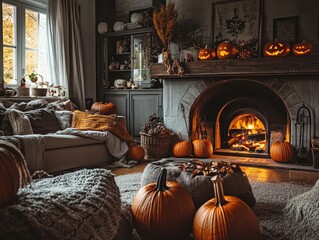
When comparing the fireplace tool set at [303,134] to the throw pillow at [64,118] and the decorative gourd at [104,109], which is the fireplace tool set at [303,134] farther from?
the throw pillow at [64,118]

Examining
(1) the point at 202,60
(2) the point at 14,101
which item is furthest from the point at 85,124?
(1) the point at 202,60

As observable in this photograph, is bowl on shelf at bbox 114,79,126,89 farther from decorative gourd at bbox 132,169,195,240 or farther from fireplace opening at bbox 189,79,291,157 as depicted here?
decorative gourd at bbox 132,169,195,240

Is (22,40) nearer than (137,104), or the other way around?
(22,40)

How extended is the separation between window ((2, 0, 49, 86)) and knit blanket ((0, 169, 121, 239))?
156 inches

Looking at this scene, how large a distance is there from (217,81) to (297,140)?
4.36 feet

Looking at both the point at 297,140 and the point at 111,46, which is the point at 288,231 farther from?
the point at 111,46

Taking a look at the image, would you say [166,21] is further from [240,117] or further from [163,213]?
[163,213]

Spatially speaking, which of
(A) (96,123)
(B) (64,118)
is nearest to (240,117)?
(A) (96,123)

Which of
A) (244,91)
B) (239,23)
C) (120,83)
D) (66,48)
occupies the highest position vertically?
(239,23)

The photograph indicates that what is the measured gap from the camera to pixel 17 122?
3.47m

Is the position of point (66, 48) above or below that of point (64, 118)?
above

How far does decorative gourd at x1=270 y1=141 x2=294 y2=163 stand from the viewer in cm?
415

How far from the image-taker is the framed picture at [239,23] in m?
4.44

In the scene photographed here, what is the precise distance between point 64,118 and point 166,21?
6.74 ft
